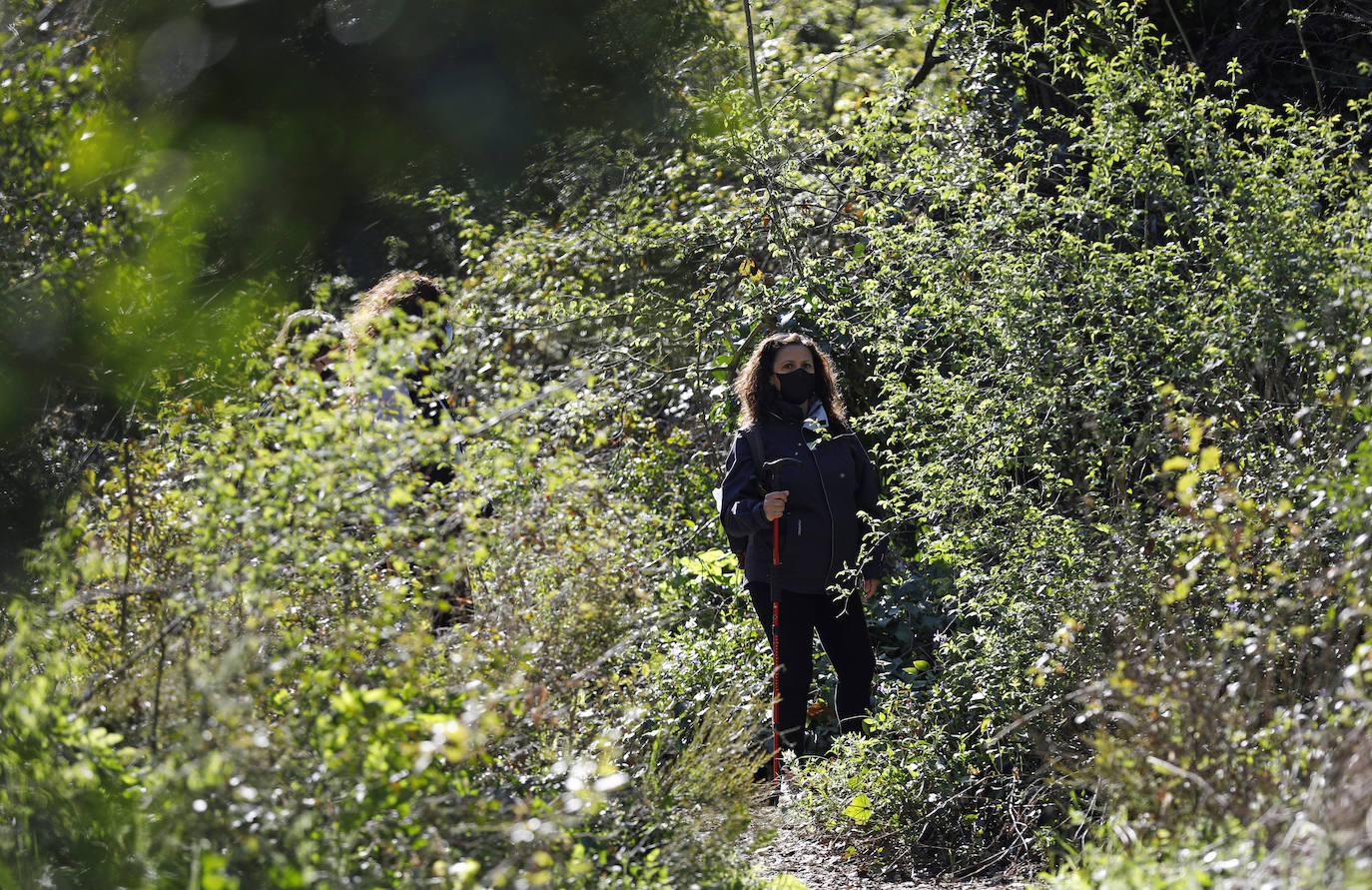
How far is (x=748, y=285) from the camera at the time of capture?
6.52 m

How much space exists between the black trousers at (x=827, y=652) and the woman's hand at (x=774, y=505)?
1.10 feet

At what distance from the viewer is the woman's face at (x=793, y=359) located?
528cm

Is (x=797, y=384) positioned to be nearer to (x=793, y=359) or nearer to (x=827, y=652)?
(x=793, y=359)

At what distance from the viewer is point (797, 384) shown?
17.3 ft

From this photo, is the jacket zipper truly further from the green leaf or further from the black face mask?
the green leaf

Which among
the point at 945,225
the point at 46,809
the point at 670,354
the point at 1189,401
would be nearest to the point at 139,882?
the point at 46,809

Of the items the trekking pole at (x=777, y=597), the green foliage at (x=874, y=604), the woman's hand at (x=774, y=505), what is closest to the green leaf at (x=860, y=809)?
the green foliage at (x=874, y=604)

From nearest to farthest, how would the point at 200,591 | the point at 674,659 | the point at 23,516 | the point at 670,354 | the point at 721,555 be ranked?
the point at 200,591 < the point at 23,516 < the point at 674,659 < the point at 721,555 < the point at 670,354

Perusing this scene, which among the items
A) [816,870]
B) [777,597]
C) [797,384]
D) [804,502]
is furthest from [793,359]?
[816,870]

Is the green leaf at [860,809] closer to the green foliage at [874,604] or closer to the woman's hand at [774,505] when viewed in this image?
the green foliage at [874,604]

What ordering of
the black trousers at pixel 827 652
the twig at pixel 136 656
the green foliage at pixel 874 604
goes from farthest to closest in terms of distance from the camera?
the black trousers at pixel 827 652 < the twig at pixel 136 656 < the green foliage at pixel 874 604

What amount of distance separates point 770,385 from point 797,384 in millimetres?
126

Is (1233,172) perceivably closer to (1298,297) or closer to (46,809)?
(1298,297)

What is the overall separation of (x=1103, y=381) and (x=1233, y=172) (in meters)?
0.76
